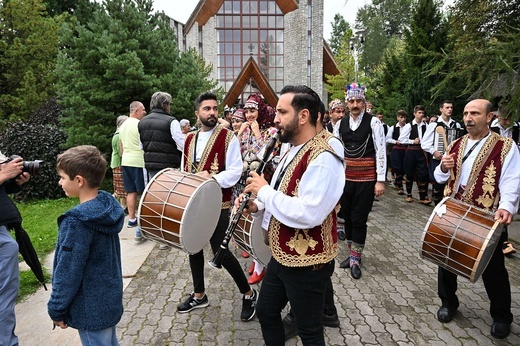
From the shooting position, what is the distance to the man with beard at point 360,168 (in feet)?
15.1

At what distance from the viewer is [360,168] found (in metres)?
4.66

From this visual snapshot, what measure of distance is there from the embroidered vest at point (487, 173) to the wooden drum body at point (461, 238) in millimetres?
191

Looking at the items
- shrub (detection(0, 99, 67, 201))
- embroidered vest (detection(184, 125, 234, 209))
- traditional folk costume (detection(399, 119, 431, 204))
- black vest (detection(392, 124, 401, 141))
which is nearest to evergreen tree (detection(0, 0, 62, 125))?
shrub (detection(0, 99, 67, 201))

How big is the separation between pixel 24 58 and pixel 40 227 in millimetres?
10864

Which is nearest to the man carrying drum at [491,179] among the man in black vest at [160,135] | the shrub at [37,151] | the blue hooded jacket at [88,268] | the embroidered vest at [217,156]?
the embroidered vest at [217,156]

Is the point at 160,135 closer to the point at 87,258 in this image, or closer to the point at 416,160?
the point at 87,258

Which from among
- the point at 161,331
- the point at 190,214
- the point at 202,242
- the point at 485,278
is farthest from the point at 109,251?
the point at 485,278

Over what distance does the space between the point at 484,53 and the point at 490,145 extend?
1491 mm

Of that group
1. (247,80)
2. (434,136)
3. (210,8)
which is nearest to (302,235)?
(434,136)

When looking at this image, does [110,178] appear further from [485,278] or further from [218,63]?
[218,63]

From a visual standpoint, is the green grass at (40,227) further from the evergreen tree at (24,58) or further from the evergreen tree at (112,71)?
the evergreen tree at (24,58)

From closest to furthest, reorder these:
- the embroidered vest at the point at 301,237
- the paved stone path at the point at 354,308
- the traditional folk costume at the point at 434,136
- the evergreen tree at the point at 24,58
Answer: the embroidered vest at the point at 301,237 < the paved stone path at the point at 354,308 < the traditional folk costume at the point at 434,136 < the evergreen tree at the point at 24,58

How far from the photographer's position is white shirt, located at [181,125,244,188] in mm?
3533

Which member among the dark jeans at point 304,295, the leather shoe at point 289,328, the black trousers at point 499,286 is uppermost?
the dark jeans at point 304,295
